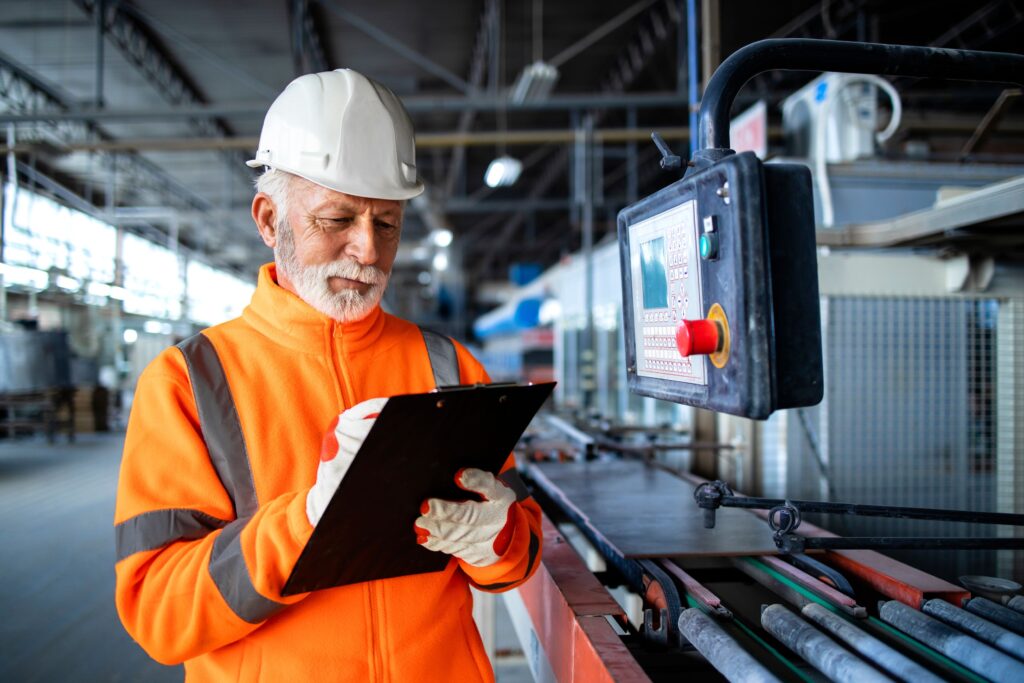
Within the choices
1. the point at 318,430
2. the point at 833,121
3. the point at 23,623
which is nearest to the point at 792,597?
the point at 318,430

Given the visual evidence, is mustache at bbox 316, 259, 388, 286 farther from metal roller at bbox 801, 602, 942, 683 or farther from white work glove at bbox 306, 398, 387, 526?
metal roller at bbox 801, 602, 942, 683

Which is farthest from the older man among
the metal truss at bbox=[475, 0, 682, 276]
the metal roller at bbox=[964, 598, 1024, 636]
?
the metal truss at bbox=[475, 0, 682, 276]

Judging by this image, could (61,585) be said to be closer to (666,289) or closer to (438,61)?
(666,289)

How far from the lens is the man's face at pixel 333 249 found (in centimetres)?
107

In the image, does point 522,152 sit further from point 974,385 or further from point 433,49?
point 974,385

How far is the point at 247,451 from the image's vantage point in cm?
97

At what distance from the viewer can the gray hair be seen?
3.58ft

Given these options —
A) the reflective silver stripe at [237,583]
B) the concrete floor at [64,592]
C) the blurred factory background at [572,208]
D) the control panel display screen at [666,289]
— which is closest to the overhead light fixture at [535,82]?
the blurred factory background at [572,208]

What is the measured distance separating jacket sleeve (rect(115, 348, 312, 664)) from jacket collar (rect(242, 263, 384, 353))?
166 mm

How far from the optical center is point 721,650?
0.91m

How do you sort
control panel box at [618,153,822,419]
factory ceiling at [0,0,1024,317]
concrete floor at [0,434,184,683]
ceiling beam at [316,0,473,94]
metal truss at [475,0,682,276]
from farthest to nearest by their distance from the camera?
metal truss at [475,0,682,276] < factory ceiling at [0,0,1024,317] < ceiling beam at [316,0,473,94] < concrete floor at [0,434,184,683] < control panel box at [618,153,822,419]

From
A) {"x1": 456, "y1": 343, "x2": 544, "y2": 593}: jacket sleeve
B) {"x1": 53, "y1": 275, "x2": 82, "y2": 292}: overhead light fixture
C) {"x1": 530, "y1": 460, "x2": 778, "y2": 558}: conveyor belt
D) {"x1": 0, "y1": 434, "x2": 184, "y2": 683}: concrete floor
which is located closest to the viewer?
{"x1": 456, "y1": 343, "x2": 544, "y2": 593}: jacket sleeve

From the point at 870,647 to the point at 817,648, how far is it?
69 mm

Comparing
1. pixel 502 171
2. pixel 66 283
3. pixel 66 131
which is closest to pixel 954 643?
pixel 502 171
